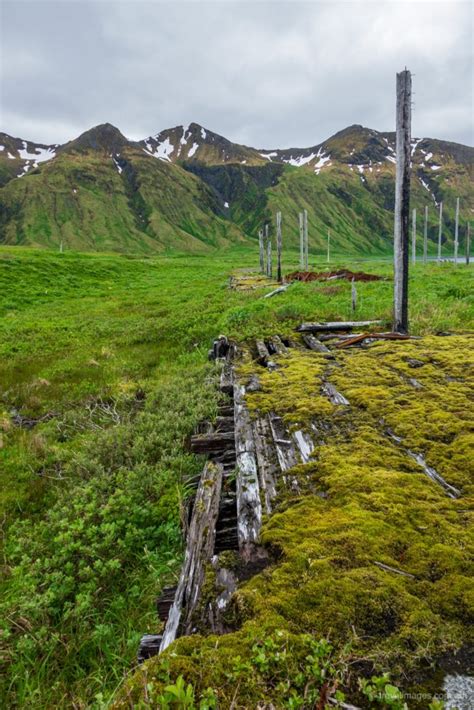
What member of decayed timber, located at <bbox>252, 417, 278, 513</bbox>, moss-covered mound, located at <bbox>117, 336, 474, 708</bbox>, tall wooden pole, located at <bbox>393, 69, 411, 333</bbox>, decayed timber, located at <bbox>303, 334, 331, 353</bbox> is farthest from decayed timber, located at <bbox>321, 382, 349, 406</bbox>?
tall wooden pole, located at <bbox>393, 69, 411, 333</bbox>

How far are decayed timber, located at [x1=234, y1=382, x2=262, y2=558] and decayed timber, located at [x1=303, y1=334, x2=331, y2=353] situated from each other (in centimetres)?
390

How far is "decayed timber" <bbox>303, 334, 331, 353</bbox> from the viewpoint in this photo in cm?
855

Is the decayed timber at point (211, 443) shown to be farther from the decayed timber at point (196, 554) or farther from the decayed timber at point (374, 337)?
the decayed timber at point (374, 337)

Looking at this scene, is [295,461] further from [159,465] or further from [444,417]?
[159,465]

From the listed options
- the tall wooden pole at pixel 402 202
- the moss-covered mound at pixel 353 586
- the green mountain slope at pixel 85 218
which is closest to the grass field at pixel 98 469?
the moss-covered mound at pixel 353 586

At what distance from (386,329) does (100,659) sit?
32.2 ft

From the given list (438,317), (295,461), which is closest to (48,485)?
(295,461)

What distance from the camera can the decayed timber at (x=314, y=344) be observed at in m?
8.55

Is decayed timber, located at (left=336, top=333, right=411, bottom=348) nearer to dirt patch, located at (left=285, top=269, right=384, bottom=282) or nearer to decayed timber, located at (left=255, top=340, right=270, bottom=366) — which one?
decayed timber, located at (left=255, top=340, right=270, bottom=366)

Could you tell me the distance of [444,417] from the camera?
14.8ft

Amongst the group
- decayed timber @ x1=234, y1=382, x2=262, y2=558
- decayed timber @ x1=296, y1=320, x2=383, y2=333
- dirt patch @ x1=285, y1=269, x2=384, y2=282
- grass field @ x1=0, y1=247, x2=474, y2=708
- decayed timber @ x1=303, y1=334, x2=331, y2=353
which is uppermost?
dirt patch @ x1=285, y1=269, x2=384, y2=282

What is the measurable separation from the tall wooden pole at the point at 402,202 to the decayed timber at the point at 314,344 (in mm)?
2248

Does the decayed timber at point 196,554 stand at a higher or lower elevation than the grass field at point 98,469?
higher

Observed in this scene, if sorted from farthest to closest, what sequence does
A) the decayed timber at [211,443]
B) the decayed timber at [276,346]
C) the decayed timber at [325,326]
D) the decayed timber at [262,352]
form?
1. the decayed timber at [325,326]
2. the decayed timber at [276,346]
3. the decayed timber at [262,352]
4. the decayed timber at [211,443]
